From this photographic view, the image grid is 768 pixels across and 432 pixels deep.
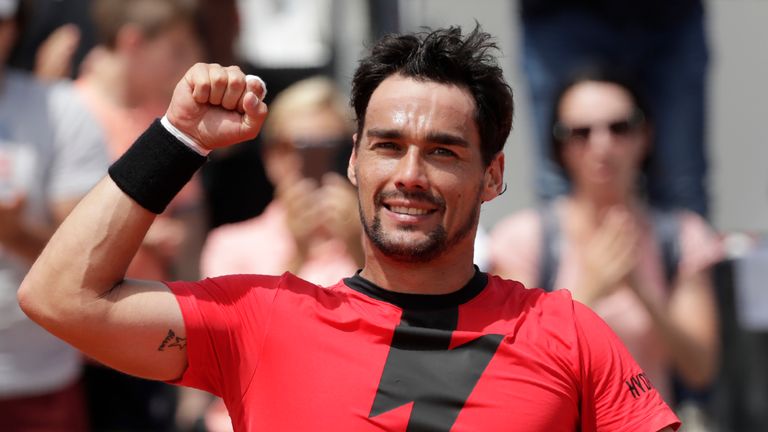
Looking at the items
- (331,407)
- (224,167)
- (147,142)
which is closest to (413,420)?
(331,407)

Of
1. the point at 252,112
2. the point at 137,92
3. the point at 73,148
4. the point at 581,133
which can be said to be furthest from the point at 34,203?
the point at 252,112

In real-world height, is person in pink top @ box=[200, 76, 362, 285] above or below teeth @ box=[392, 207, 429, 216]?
below

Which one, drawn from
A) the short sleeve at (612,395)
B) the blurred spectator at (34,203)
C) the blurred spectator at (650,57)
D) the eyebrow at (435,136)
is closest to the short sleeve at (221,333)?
the eyebrow at (435,136)

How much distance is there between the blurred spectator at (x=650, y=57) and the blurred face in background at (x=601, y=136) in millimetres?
462

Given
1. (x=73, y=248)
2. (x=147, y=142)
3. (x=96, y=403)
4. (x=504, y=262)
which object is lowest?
(x=96, y=403)

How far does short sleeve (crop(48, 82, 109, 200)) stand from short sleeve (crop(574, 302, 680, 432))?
2768 millimetres

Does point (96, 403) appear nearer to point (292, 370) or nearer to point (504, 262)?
point (504, 262)

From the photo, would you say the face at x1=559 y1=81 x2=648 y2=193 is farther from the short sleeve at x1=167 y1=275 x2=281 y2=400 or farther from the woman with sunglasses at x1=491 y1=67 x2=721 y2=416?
the short sleeve at x1=167 y1=275 x2=281 y2=400

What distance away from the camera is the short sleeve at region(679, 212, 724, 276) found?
5121mm

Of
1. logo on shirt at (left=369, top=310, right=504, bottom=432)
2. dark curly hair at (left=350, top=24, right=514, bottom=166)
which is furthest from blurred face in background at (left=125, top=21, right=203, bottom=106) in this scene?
logo on shirt at (left=369, top=310, right=504, bottom=432)

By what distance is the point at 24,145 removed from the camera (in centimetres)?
520

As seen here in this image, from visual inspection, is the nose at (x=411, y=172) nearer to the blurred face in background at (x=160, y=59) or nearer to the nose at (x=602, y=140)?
the nose at (x=602, y=140)

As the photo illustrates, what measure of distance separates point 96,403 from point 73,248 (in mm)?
3088

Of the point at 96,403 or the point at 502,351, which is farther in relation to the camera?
the point at 96,403
